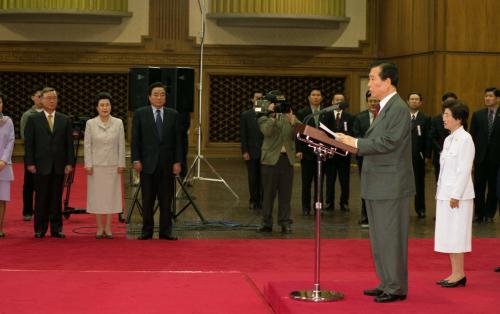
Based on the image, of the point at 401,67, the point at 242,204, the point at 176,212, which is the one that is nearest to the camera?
the point at 176,212

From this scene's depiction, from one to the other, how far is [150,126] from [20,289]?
3.10 meters

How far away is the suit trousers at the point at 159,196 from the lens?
8969mm

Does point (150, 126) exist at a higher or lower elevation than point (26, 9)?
lower

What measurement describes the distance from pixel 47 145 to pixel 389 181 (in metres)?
4.44

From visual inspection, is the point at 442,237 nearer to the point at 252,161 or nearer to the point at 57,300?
the point at 57,300

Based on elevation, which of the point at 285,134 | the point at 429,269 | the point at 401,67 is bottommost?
the point at 429,269

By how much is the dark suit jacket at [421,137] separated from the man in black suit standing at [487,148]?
1.71 feet

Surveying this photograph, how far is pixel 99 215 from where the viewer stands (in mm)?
9016

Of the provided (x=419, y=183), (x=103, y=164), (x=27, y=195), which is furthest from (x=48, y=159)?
(x=419, y=183)

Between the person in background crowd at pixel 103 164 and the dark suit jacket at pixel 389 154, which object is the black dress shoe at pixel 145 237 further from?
the dark suit jacket at pixel 389 154

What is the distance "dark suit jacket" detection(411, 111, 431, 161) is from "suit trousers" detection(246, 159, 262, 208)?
Answer: 1.94 metres

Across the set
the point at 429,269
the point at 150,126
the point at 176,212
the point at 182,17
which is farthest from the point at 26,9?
the point at 429,269

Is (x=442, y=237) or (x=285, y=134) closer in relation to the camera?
(x=442, y=237)

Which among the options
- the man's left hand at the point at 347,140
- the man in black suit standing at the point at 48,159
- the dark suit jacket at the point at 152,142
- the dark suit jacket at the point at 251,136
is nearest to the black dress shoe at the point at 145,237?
the dark suit jacket at the point at 152,142
